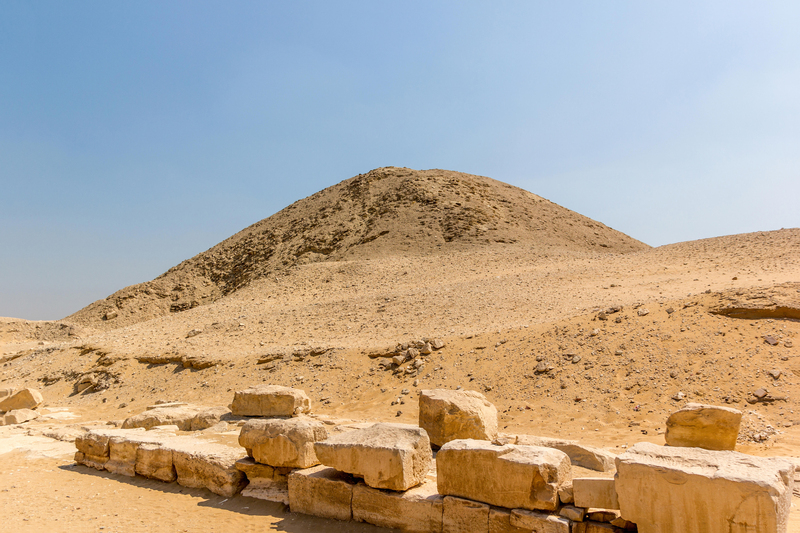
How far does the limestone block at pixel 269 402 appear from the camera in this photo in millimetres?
9094

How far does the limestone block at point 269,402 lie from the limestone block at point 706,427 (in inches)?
239

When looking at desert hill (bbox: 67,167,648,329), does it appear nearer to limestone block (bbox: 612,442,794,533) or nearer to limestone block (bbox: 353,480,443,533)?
limestone block (bbox: 353,480,443,533)

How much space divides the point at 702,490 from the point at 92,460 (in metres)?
7.86

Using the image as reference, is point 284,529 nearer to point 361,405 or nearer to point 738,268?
point 361,405

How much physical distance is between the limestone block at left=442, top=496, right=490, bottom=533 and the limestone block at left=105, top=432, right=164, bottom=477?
14.6 feet

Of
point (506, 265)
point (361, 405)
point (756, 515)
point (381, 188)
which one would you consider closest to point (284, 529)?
point (756, 515)

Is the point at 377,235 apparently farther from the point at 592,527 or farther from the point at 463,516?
the point at 592,527

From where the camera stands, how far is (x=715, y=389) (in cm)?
822

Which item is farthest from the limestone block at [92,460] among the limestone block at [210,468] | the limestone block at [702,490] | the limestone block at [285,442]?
the limestone block at [702,490]

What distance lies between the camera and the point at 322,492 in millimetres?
5371

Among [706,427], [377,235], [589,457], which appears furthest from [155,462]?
[377,235]

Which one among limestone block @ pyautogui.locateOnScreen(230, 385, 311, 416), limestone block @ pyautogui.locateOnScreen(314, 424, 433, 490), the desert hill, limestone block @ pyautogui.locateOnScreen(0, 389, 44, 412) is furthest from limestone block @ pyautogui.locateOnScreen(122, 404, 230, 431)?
the desert hill

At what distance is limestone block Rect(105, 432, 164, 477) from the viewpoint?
696 cm

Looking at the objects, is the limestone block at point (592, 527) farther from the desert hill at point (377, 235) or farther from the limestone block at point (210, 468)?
the desert hill at point (377, 235)
